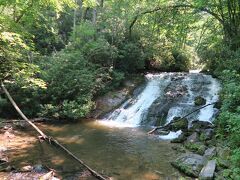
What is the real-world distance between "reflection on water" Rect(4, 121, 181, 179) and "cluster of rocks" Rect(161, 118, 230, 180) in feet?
1.40

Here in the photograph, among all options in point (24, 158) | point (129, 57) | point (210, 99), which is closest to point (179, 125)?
point (210, 99)

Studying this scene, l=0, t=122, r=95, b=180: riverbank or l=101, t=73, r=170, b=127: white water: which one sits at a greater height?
l=101, t=73, r=170, b=127: white water

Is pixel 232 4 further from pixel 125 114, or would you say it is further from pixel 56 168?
pixel 56 168

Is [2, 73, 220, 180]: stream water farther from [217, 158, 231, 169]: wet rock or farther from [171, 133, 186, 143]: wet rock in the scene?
[217, 158, 231, 169]: wet rock

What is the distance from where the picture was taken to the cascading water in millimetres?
15898

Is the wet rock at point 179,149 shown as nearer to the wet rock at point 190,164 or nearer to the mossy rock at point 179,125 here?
the wet rock at point 190,164

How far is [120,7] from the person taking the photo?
69.6 feet

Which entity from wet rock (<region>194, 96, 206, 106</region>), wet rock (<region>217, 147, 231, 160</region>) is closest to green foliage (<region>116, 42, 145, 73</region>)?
wet rock (<region>194, 96, 206, 106</region>)

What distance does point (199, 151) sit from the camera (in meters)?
10.6

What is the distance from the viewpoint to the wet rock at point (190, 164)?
8.90 meters

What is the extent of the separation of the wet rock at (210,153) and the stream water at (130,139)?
3.69 feet

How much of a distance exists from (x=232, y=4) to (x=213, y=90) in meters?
4.88

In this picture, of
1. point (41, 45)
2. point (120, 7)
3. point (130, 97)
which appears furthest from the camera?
point (41, 45)

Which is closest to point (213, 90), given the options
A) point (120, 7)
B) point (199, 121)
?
point (199, 121)
